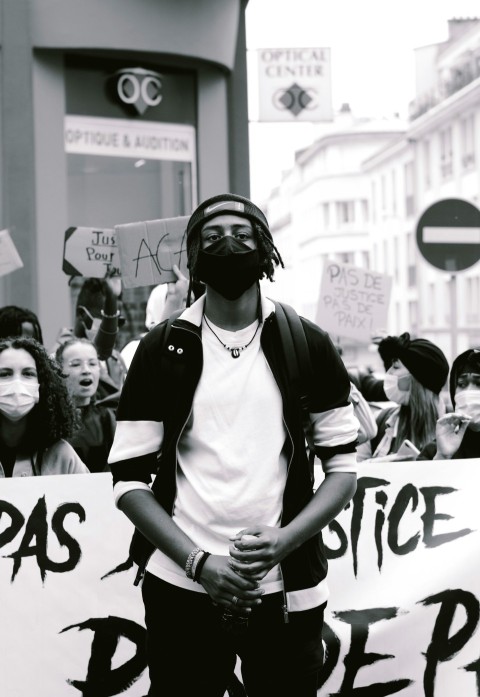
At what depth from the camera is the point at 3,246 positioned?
7.31 m

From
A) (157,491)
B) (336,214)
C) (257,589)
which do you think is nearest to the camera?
→ (257,589)

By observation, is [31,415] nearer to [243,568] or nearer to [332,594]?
[332,594]

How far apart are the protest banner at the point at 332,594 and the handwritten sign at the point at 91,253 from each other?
267 centimetres

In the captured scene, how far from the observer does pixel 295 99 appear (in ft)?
39.8

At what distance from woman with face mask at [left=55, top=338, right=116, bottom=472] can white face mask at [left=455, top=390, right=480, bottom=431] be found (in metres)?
1.51

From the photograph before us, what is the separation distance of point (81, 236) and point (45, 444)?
100 inches

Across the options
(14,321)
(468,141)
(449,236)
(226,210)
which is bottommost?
(14,321)

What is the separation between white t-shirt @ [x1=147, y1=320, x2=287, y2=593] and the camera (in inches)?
121

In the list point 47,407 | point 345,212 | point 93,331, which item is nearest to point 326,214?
point 345,212

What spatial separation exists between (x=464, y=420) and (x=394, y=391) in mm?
1554

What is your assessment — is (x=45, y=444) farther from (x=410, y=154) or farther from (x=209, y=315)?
(x=410, y=154)

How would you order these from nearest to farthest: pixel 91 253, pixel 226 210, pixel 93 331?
1. pixel 226 210
2. pixel 91 253
3. pixel 93 331

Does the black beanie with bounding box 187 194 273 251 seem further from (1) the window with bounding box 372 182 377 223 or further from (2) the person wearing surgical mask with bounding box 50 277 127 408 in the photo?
(1) the window with bounding box 372 182 377 223

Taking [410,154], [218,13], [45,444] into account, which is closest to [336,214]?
[410,154]
